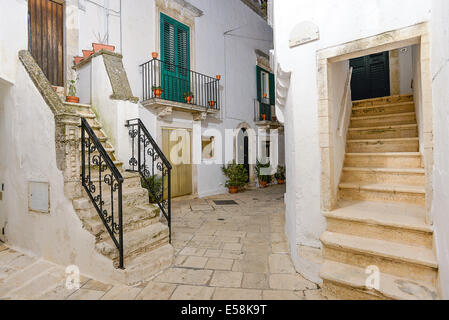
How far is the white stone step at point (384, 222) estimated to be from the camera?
2230 millimetres

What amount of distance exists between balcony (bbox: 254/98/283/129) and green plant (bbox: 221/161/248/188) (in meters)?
2.71

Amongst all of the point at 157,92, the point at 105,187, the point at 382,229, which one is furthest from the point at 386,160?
the point at 157,92

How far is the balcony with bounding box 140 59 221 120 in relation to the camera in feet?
21.6

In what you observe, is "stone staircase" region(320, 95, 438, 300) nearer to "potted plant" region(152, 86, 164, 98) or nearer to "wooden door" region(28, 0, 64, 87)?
"potted plant" region(152, 86, 164, 98)

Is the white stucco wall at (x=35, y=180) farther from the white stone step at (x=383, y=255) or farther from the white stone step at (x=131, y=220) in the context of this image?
the white stone step at (x=383, y=255)

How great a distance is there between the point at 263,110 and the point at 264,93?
106 cm

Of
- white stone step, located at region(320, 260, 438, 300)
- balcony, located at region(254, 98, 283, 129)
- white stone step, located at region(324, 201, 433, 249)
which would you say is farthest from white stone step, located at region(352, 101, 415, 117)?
balcony, located at region(254, 98, 283, 129)

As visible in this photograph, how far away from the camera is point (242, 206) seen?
266 inches

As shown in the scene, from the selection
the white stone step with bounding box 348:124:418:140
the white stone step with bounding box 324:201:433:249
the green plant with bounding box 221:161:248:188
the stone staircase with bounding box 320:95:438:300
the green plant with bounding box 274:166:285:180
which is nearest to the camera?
the stone staircase with bounding box 320:95:438:300

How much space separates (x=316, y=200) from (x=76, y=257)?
9.69 feet

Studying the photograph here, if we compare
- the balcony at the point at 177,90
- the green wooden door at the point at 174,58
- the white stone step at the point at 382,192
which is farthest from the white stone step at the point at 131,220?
the green wooden door at the point at 174,58
